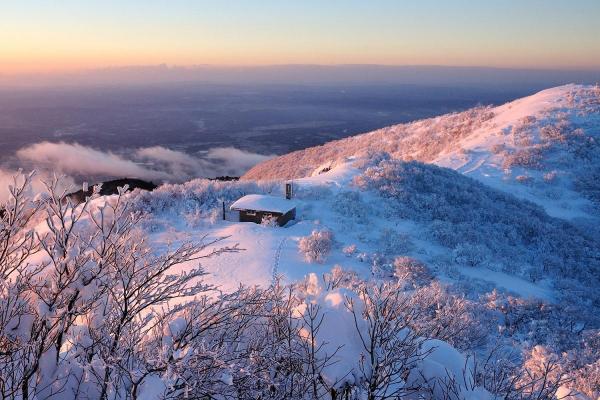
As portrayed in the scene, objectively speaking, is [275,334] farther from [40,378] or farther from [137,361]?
[40,378]

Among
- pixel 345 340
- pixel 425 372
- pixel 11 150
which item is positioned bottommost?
pixel 11 150

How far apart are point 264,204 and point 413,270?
8252mm

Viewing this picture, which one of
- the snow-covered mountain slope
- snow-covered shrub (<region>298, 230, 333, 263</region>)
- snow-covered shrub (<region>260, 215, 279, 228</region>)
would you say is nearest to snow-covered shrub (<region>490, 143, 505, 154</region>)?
the snow-covered mountain slope

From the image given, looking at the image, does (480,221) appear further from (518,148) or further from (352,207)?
(518,148)

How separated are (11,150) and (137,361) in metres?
66.0

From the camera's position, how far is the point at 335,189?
84.5ft

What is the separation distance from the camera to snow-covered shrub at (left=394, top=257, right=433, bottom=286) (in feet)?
54.3

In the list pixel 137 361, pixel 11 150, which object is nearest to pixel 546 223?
pixel 137 361

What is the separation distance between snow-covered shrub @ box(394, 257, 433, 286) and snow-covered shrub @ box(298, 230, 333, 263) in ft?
9.83

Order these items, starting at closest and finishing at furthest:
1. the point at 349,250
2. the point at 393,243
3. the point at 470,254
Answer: the point at 349,250 < the point at 470,254 < the point at 393,243

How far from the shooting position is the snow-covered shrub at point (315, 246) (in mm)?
17031

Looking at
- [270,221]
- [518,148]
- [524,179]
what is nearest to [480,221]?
[524,179]

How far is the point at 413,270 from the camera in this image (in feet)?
55.6

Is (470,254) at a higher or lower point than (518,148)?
lower
